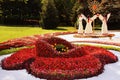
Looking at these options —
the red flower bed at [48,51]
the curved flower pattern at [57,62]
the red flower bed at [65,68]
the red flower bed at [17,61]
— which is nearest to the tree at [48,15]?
the curved flower pattern at [57,62]

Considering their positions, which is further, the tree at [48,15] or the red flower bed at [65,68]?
Result: the tree at [48,15]

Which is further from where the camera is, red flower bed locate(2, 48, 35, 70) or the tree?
the tree

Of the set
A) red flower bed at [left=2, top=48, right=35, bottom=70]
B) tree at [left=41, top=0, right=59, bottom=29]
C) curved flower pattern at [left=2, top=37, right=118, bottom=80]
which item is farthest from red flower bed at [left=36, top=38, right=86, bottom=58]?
tree at [left=41, top=0, right=59, bottom=29]

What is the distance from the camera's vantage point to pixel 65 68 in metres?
11.5

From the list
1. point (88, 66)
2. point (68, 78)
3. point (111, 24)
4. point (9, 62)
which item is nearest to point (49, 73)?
point (68, 78)

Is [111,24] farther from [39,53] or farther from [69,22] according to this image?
[39,53]

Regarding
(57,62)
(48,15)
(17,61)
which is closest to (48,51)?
(57,62)

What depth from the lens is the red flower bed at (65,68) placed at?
11102 millimetres

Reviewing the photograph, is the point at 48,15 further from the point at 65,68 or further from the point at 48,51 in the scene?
the point at 65,68

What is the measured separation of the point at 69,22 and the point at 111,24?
26.2 feet

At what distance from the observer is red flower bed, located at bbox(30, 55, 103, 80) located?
36.4 feet

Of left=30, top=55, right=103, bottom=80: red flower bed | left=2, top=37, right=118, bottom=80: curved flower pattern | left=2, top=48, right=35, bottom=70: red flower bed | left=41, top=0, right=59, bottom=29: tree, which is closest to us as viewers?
left=30, top=55, right=103, bottom=80: red flower bed

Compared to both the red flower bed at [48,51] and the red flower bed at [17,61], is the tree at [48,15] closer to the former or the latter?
the red flower bed at [17,61]

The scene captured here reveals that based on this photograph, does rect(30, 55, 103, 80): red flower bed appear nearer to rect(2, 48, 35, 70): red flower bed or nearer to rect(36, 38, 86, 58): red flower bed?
rect(36, 38, 86, 58): red flower bed
